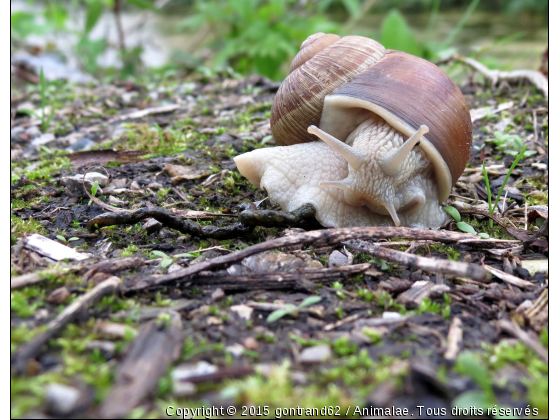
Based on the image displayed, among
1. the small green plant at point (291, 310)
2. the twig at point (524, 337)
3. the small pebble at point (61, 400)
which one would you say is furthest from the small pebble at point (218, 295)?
the twig at point (524, 337)

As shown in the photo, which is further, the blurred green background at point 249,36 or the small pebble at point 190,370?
the blurred green background at point 249,36

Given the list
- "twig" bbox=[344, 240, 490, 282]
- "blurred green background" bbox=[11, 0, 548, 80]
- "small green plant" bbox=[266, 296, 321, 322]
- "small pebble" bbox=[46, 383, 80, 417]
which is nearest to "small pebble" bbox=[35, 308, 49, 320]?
"small pebble" bbox=[46, 383, 80, 417]

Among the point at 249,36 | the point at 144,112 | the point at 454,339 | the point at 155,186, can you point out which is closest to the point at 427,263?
the point at 454,339

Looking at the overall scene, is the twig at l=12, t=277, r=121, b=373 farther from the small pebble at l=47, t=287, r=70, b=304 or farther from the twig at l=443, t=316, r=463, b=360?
the twig at l=443, t=316, r=463, b=360

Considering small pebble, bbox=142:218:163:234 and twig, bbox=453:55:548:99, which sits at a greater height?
twig, bbox=453:55:548:99

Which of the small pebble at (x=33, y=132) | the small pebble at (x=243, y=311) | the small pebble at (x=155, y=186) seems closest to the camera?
the small pebble at (x=243, y=311)

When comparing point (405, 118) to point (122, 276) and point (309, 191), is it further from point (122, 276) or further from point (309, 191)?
point (122, 276)

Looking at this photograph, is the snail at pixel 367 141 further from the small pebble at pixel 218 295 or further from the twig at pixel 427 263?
the small pebble at pixel 218 295

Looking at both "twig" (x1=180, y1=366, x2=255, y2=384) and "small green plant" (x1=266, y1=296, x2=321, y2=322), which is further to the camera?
"small green plant" (x1=266, y1=296, x2=321, y2=322)
